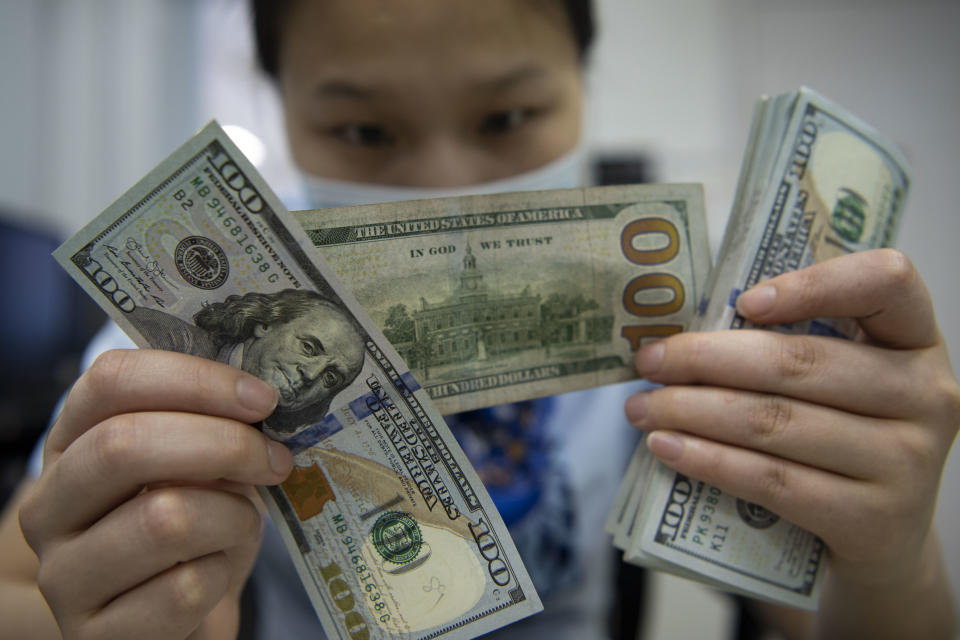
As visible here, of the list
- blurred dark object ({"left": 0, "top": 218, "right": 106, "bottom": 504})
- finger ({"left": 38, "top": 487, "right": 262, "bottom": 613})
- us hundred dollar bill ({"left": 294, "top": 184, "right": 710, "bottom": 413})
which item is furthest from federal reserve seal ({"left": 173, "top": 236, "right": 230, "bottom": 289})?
blurred dark object ({"left": 0, "top": 218, "right": 106, "bottom": 504})

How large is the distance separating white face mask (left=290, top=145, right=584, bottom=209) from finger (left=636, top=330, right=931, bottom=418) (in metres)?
0.44

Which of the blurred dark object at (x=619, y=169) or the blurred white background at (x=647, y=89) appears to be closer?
the blurred white background at (x=647, y=89)

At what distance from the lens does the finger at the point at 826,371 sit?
502 millimetres

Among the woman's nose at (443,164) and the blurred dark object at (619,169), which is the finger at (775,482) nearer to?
the woman's nose at (443,164)

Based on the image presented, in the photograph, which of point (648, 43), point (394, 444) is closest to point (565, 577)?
point (394, 444)

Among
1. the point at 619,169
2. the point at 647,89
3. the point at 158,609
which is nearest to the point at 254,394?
the point at 158,609

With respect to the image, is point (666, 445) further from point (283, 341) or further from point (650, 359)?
point (283, 341)

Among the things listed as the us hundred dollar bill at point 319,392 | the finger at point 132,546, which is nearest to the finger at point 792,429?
the us hundred dollar bill at point 319,392

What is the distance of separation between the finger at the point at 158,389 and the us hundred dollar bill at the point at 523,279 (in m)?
0.19

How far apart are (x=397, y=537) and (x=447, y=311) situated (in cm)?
27

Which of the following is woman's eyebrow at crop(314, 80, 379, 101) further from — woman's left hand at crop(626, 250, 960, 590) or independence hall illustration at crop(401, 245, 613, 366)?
woman's left hand at crop(626, 250, 960, 590)

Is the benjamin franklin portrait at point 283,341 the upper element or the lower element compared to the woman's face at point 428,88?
lower

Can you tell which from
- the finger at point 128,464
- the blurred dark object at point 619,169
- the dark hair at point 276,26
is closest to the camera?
the finger at point 128,464

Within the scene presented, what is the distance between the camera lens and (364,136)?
84cm
